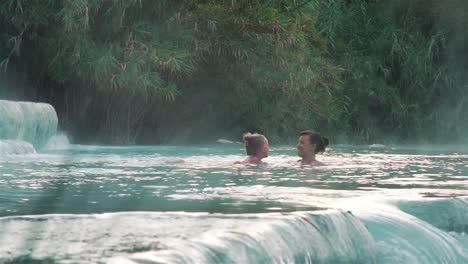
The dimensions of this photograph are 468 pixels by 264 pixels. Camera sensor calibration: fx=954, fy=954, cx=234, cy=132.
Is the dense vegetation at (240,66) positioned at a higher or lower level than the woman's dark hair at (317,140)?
higher

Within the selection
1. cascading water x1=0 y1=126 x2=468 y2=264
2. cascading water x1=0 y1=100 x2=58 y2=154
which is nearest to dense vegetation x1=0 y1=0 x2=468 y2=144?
cascading water x1=0 y1=100 x2=58 y2=154

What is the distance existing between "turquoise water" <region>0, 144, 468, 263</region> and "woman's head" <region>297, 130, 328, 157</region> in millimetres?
781

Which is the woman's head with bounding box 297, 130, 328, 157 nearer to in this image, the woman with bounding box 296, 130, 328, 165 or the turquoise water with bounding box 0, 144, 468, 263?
the woman with bounding box 296, 130, 328, 165

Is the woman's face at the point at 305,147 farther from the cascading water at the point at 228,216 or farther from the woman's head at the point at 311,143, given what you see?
the cascading water at the point at 228,216

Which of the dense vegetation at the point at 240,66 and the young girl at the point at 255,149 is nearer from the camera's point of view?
the young girl at the point at 255,149

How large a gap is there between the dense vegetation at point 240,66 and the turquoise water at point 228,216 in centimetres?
564

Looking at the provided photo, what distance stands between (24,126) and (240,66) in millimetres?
5214

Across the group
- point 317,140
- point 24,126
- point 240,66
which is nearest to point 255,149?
point 317,140

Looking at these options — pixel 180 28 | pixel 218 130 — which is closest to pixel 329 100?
pixel 218 130

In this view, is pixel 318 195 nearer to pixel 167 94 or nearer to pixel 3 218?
pixel 3 218

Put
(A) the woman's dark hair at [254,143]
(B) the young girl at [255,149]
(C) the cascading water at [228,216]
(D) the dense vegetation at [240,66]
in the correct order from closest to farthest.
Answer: (C) the cascading water at [228,216] → (B) the young girl at [255,149] → (A) the woman's dark hair at [254,143] → (D) the dense vegetation at [240,66]

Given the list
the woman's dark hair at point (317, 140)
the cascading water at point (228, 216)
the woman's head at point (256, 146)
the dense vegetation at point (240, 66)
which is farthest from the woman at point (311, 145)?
the dense vegetation at point (240, 66)

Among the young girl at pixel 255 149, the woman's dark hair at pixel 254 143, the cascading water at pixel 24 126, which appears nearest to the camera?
the young girl at pixel 255 149

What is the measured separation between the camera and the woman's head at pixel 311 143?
9656 mm
